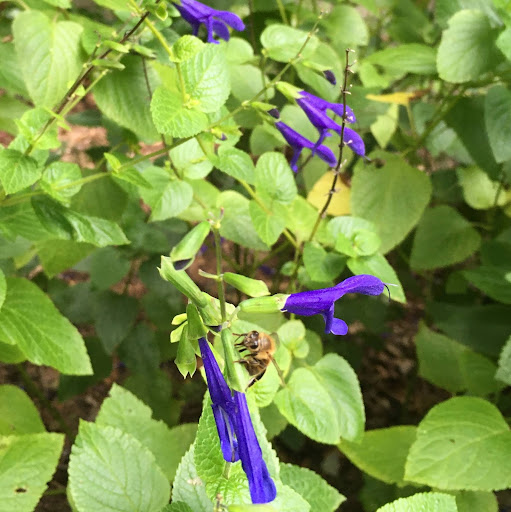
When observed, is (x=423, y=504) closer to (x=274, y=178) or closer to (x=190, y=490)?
(x=190, y=490)

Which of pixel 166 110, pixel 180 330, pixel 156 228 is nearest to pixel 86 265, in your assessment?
pixel 156 228

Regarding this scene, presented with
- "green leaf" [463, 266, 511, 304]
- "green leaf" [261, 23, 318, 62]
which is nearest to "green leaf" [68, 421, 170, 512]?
"green leaf" [261, 23, 318, 62]

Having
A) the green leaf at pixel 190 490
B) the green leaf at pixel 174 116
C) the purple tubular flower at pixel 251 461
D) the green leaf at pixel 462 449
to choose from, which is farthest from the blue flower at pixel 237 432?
the green leaf at pixel 462 449

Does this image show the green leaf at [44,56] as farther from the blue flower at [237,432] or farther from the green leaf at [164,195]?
the blue flower at [237,432]

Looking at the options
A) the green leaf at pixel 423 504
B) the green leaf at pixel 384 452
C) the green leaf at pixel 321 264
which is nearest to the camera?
the green leaf at pixel 423 504

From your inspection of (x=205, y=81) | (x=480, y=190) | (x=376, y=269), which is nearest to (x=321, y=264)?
(x=376, y=269)
